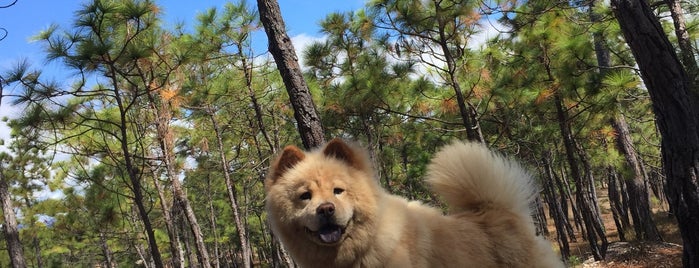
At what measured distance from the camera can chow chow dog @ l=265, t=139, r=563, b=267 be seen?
111 inches

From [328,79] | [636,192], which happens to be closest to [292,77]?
[328,79]

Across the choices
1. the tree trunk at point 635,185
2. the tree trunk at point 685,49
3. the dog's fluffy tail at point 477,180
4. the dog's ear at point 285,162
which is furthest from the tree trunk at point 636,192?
the dog's ear at point 285,162

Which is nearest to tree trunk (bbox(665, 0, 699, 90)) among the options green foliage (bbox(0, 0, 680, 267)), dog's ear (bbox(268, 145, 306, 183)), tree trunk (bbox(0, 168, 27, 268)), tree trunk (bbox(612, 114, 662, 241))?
green foliage (bbox(0, 0, 680, 267))

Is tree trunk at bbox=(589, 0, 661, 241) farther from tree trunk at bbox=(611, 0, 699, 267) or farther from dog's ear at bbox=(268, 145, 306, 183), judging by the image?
dog's ear at bbox=(268, 145, 306, 183)

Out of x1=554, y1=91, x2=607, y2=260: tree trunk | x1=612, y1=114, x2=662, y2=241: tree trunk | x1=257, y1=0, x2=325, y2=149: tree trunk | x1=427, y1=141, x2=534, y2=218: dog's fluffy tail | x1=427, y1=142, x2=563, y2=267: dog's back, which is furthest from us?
x1=612, y1=114, x2=662, y2=241: tree trunk

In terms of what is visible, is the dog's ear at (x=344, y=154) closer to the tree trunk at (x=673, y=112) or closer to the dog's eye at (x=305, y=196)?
the dog's eye at (x=305, y=196)

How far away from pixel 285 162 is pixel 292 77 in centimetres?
166

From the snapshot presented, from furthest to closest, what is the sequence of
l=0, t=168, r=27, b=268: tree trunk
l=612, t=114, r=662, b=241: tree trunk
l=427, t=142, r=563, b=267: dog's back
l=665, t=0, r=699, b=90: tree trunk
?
l=612, t=114, r=662, b=241: tree trunk
l=0, t=168, r=27, b=268: tree trunk
l=665, t=0, r=699, b=90: tree trunk
l=427, t=142, r=563, b=267: dog's back

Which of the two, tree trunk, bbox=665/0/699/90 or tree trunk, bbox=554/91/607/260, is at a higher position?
tree trunk, bbox=665/0/699/90

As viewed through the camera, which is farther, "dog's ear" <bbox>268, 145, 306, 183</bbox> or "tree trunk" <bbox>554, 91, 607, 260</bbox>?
"tree trunk" <bbox>554, 91, 607, 260</bbox>

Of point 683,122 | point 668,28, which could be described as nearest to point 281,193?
point 683,122

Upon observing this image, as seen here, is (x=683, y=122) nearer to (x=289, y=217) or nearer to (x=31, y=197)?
(x=289, y=217)

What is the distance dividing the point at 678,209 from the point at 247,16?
1018cm

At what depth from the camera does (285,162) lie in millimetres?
3125
